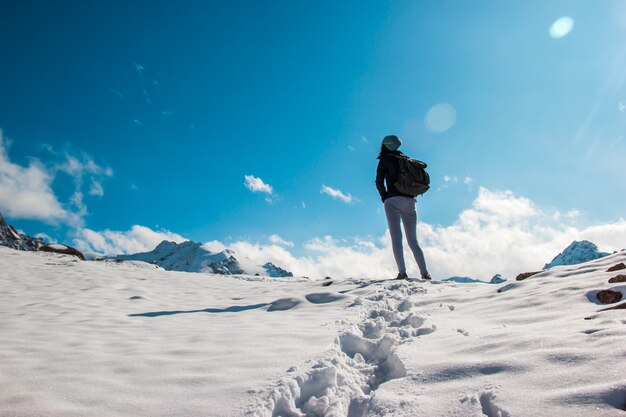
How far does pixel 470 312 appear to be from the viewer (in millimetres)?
4379

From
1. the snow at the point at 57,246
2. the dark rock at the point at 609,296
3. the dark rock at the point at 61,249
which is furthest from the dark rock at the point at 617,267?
the snow at the point at 57,246

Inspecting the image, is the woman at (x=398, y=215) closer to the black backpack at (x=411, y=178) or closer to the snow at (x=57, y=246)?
the black backpack at (x=411, y=178)

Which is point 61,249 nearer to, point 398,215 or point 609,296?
point 398,215

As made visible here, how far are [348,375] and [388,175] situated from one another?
5484 millimetres

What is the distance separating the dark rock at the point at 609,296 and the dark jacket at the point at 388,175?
4.20 m

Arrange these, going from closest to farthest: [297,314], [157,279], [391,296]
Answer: [297,314], [391,296], [157,279]

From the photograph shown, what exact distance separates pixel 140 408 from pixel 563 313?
3433mm

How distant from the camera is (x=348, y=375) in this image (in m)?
2.62

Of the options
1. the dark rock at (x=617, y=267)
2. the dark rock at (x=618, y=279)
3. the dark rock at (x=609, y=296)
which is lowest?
the dark rock at (x=609, y=296)

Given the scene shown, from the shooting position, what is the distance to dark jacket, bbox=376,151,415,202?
297 inches

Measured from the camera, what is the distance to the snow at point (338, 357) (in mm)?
1952

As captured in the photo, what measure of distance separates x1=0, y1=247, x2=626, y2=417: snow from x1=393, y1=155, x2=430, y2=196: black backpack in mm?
2567

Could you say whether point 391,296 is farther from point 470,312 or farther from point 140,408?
point 140,408

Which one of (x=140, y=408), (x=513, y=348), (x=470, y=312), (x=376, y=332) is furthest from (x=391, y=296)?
(x=140, y=408)
